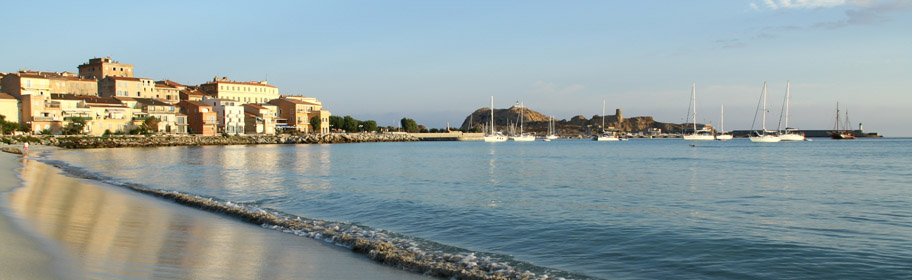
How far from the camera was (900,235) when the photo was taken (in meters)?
10.1

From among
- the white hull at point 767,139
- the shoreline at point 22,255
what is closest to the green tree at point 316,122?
the white hull at point 767,139

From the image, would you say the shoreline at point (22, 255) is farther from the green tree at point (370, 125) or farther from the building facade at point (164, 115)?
the green tree at point (370, 125)

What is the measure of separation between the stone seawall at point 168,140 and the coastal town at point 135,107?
13.9 ft

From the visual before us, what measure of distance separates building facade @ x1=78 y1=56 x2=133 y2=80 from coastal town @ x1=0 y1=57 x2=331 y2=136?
0.47 feet

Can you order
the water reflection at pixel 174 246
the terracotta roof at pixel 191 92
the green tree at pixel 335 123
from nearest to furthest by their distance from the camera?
the water reflection at pixel 174 246 < the terracotta roof at pixel 191 92 < the green tree at pixel 335 123

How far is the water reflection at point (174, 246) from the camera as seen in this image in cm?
673

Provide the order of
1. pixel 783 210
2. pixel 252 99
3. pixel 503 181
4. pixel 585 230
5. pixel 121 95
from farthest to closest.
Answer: pixel 252 99
pixel 121 95
pixel 503 181
pixel 783 210
pixel 585 230

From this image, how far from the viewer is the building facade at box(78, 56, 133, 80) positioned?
9362 centimetres

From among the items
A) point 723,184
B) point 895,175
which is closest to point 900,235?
point 723,184

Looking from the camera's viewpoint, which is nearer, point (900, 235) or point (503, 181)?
point (900, 235)

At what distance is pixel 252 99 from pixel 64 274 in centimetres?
10980

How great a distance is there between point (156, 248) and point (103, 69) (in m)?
101

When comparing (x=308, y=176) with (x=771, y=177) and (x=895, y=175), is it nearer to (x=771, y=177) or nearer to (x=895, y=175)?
(x=771, y=177)

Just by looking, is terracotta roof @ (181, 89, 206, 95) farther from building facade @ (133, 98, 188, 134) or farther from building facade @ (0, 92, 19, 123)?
building facade @ (0, 92, 19, 123)
